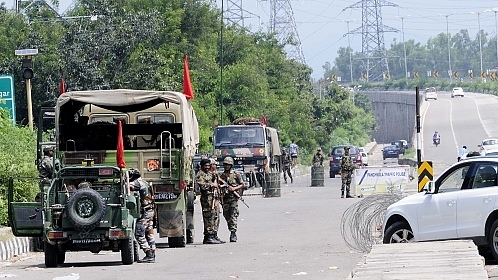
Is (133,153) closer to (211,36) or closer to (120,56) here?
(120,56)

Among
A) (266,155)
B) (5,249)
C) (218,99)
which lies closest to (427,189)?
(5,249)

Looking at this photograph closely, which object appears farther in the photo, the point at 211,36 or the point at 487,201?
the point at 211,36

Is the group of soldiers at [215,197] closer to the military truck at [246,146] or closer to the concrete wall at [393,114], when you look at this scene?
the military truck at [246,146]

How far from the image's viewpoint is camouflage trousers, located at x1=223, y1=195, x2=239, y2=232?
22.6m

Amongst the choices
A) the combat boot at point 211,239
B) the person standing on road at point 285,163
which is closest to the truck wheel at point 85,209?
the combat boot at point 211,239

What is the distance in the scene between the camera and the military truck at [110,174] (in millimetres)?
17703

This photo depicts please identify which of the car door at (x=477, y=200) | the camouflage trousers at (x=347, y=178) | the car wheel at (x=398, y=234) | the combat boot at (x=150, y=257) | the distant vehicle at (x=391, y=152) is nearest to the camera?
the car door at (x=477, y=200)

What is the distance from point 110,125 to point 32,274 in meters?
6.35

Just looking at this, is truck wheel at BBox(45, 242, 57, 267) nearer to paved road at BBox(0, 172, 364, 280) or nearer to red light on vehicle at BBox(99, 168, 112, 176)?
paved road at BBox(0, 172, 364, 280)

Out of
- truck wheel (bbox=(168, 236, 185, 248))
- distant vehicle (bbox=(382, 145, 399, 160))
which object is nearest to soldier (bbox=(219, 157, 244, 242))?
truck wheel (bbox=(168, 236, 185, 248))

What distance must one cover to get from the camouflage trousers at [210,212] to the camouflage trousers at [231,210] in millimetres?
178

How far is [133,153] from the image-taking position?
2122cm

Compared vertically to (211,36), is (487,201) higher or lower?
lower

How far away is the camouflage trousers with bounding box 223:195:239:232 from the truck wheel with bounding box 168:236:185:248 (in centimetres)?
114
